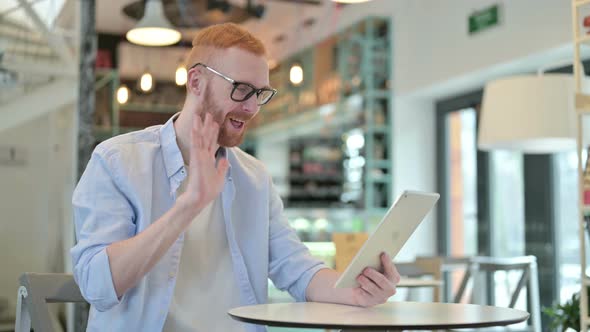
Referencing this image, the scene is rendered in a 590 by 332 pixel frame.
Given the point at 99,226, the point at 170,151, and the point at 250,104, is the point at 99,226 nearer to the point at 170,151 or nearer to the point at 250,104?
the point at 170,151

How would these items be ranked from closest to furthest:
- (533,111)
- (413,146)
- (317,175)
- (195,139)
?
(195,139) < (533,111) < (413,146) < (317,175)

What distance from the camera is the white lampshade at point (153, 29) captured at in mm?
5273

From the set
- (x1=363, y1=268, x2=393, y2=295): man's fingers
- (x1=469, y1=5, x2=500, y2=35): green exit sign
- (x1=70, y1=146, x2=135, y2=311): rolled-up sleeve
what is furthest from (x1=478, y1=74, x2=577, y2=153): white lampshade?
(x1=70, y1=146, x2=135, y2=311): rolled-up sleeve

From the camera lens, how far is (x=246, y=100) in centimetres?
194

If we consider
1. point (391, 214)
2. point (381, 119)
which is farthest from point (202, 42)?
point (381, 119)

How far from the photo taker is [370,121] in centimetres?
845

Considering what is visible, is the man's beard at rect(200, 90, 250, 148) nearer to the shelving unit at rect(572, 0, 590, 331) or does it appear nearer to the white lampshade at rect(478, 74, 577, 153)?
the shelving unit at rect(572, 0, 590, 331)

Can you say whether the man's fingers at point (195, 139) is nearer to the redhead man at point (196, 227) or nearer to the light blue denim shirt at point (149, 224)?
the redhead man at point (196, 227)

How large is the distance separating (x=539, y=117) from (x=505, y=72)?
107 inches

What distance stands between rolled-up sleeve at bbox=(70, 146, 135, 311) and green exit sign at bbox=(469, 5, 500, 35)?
5.46 metres

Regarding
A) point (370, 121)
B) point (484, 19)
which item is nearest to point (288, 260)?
point (484, 19)

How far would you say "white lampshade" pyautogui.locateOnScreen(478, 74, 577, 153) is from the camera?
4.31 metres

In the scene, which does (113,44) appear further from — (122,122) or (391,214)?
(391,214)

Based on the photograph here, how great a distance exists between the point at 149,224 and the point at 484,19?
558 centimetres
